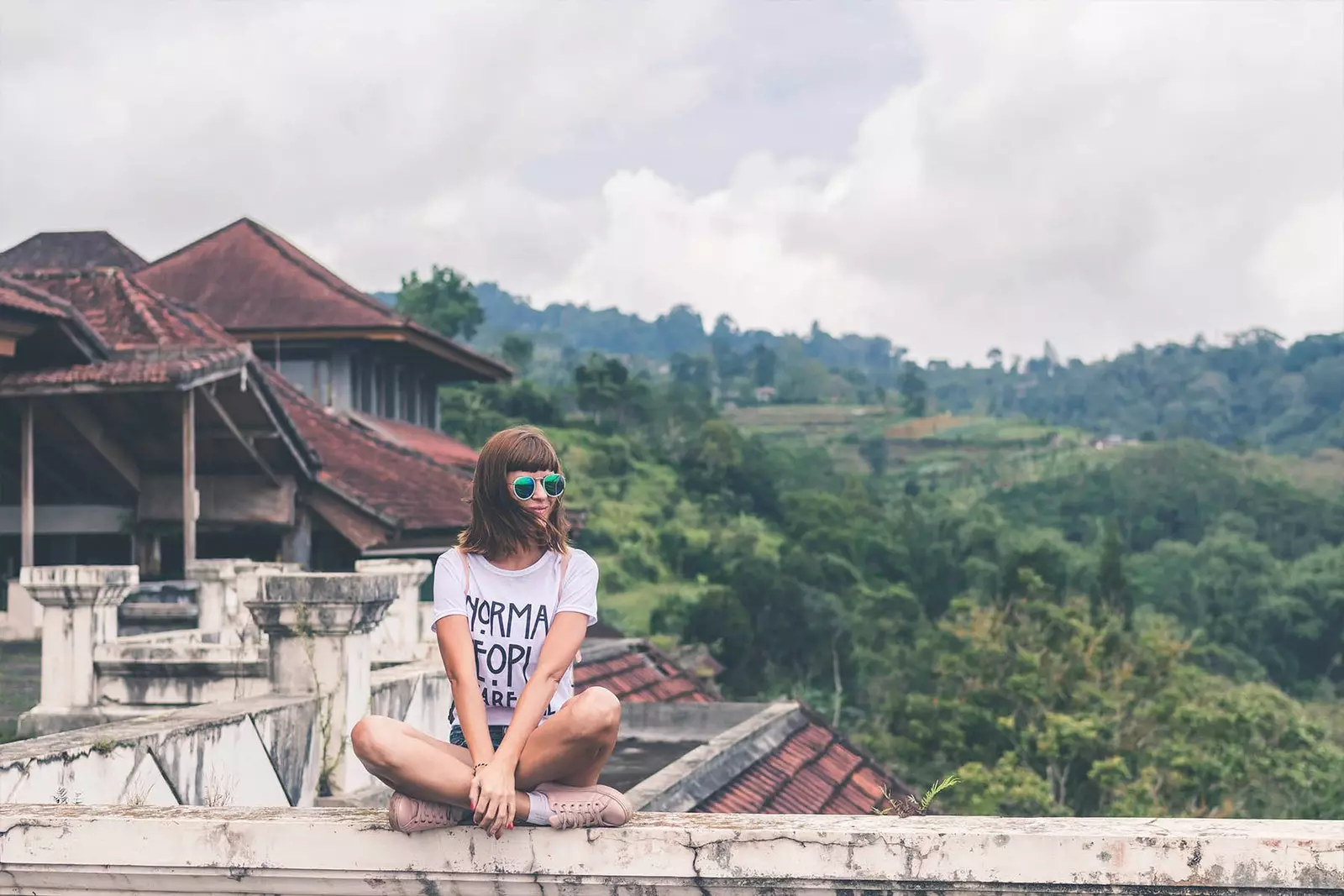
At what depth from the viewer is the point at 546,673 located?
3754 mm

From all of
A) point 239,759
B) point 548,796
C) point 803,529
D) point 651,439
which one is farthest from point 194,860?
point 651,439

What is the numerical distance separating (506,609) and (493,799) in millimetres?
626

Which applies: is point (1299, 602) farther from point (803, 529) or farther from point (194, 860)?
point (194, 860)

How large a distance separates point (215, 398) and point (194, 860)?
35.4 ft

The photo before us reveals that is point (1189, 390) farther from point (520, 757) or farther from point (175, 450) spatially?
point (520, 757)

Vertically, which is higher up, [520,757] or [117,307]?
[117,307]

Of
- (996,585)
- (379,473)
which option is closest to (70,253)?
(379,473)

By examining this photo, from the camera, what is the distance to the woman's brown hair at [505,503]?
388 cm

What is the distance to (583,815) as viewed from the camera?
11.2ft

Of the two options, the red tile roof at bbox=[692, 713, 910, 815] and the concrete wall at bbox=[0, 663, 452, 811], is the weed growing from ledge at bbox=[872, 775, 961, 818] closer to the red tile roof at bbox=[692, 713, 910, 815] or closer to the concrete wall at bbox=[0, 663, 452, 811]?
the concrete wall at bbox=[0, 663, 452, 811]

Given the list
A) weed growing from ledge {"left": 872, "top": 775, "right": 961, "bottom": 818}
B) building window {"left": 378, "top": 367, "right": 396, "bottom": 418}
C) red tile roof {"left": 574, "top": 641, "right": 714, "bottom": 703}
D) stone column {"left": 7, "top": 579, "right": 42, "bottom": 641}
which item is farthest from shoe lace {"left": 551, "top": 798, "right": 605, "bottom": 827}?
building window {"left": 378, "top": 367, "right": 396, "bottom": 418}

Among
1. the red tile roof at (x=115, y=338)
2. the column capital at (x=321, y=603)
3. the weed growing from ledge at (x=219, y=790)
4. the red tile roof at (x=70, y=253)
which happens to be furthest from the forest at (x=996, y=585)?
the weed growing from ledge at (x=219, y=790)

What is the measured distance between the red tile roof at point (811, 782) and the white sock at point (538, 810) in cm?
524

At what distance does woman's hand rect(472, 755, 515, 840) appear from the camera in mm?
3371
